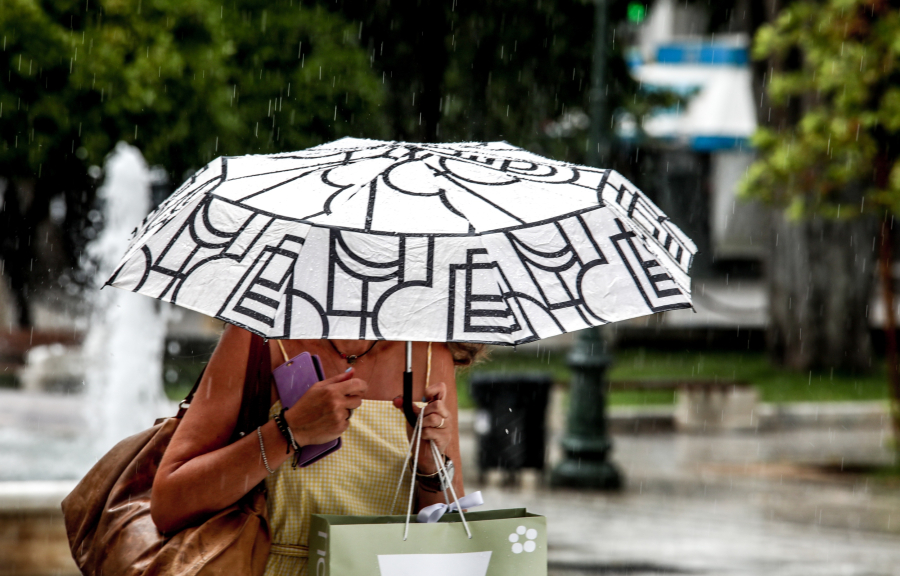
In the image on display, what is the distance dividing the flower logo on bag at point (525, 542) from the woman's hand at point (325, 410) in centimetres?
41

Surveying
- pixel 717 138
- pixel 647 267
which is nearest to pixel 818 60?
pixel 647 267

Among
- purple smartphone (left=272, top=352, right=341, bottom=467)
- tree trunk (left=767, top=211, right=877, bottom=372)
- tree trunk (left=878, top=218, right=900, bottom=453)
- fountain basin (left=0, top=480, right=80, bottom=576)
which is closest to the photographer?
purple smartphone (left=272, top=352, right=341, bottom=467)

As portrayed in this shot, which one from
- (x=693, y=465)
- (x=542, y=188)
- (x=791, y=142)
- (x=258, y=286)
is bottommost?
(x=693, y=465)

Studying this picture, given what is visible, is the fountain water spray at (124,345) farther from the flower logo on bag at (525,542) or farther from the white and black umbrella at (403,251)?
the flower logo on bag at (525,542)

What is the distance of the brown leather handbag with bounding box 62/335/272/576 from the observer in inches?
95.0

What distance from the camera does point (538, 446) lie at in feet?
36.3

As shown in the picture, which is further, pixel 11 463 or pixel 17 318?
pixel 17 318

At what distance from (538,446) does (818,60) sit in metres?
4.92

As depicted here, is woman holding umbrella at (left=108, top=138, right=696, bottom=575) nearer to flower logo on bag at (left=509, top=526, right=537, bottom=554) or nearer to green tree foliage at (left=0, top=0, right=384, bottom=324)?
flower logo on bag at (left=509, top=526, right=537, bottom=554)

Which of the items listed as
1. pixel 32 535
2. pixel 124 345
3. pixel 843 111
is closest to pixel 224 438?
pixel 32 535

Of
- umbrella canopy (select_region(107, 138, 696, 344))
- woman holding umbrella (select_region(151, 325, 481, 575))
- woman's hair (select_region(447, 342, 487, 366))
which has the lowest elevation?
woman holding umbrella (select_region(151, 325, 481, 575))

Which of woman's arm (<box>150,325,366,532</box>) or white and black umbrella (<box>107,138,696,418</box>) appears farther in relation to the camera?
woman's arm (<box>150,325,366,532</box>)

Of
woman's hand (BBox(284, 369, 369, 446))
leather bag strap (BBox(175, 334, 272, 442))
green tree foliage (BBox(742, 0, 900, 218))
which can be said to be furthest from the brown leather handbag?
green tree foliage (BBox(742, 0, 900, 218))

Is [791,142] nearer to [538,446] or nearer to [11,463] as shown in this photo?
[538,446]
